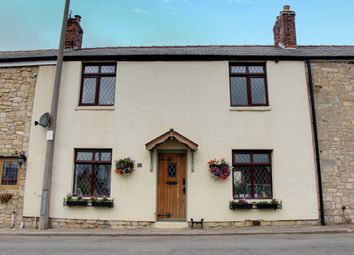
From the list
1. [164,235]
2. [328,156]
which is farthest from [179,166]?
[328,156]

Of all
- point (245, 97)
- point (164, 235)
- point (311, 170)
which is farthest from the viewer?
point (245, 97)

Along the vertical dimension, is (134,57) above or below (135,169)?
above

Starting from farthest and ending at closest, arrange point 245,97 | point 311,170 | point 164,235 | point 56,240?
point 245,97, point 311,170, point 164,235, point 56,240

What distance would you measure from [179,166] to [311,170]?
443 cm

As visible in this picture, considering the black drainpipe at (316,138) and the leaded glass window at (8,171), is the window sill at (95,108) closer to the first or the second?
the leaded glass window at (8,171)

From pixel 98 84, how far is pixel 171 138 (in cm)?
350

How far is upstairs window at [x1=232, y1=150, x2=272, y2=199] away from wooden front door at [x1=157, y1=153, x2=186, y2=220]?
70.0 inches

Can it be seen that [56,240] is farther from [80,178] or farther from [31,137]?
[31,137]

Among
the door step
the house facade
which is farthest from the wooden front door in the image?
the door step

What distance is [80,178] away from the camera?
10.8 metres

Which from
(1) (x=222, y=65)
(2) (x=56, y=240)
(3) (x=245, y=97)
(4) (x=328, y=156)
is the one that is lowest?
(2) (x=56, y=240)

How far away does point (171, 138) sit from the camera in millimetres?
10336

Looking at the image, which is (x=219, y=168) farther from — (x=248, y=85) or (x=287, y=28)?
(x=287, y=28)

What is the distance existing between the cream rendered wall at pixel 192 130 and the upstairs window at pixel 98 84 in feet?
0.93
